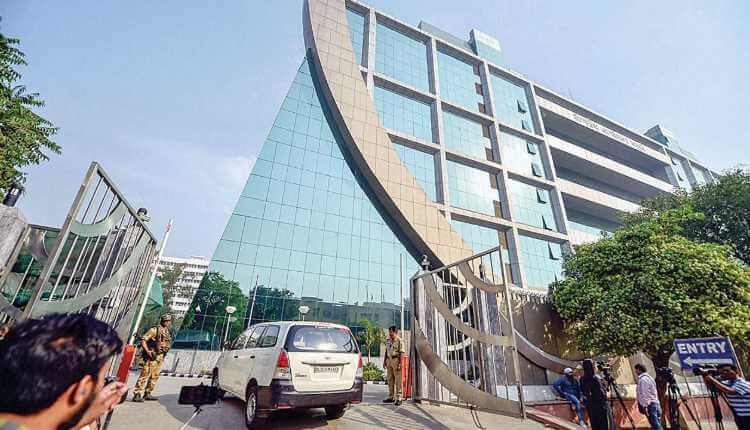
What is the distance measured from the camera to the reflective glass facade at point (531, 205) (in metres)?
26.2

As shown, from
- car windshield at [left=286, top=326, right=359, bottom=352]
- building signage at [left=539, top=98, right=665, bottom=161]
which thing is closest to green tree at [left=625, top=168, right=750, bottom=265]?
building signage at [left=539, top=98, right=665, bottom=161]

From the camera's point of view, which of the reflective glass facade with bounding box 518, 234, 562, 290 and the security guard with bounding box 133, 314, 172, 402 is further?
the reflective glass facade with bounding box 518, 234, 562, 290

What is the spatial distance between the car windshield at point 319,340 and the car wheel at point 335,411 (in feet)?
3.19

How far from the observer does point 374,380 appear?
16844mm

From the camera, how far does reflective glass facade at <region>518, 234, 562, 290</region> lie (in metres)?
24.2

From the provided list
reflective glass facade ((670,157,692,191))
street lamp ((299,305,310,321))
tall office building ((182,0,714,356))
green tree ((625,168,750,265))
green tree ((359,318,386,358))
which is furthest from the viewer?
reflective glass facade ((670,157,692,191))

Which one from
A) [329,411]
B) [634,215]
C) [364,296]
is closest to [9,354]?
[329,411]

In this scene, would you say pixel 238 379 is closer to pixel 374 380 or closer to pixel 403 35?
pixel 374 380

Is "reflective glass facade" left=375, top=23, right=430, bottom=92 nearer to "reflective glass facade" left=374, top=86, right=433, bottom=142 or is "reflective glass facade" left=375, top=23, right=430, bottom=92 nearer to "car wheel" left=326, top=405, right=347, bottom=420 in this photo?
"reflective glass facade" left=374, top=86, right=433, bottom=142

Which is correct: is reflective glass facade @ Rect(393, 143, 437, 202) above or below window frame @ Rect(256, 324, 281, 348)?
above

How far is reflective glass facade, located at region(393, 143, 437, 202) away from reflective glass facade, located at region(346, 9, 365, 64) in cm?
828

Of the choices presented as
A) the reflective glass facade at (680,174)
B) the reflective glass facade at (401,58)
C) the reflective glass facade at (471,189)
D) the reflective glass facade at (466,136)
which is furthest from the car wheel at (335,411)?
the reflective glass facade at (680,174)

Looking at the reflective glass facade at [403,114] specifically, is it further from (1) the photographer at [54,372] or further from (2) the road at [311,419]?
(1) the photographer at [54,372]

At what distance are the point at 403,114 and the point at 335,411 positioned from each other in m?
22.7
